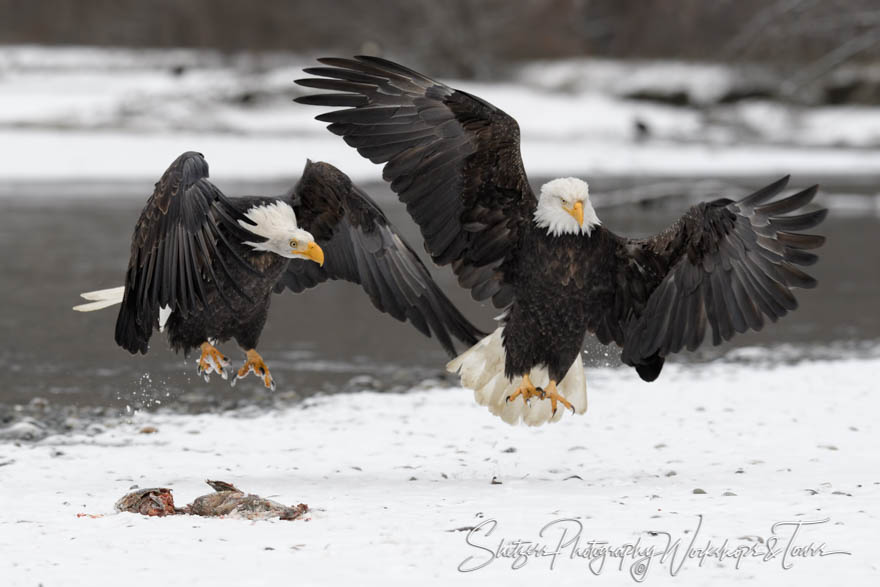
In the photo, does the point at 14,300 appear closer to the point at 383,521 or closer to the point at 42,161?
the point at 383,521

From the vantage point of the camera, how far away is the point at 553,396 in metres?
5.30

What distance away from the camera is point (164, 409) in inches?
254

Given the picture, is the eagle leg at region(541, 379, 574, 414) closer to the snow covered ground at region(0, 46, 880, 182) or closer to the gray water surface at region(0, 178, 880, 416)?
the gray water surface at region(0, 178, 880, 416)

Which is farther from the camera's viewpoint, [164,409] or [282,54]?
[282,54]

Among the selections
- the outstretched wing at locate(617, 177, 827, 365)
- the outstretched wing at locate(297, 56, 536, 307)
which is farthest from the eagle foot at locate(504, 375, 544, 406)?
the outstretched wing at locate(297, 56, 536, 307)

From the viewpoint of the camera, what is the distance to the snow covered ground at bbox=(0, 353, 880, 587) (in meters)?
3.73

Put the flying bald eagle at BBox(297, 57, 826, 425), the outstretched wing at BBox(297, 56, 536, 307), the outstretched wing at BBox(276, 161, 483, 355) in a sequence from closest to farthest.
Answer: the flying bald eagle at BBox(297, 57, 826, 425) → the outstretched wing at BBox(297, 56, 536, 307) → the outstretched wing at BBox(276, 161, 483, 355)

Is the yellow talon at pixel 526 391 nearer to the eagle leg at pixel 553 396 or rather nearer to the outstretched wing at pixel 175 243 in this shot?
the eagle leg at pixel 553 396

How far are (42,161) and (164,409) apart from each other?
16.3 metres

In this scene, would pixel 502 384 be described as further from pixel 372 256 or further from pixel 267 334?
pixel 267 334

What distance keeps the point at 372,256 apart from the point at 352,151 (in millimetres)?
15913

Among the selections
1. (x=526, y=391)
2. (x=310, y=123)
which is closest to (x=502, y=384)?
(x=526, y=391)

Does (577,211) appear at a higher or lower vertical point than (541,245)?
higher

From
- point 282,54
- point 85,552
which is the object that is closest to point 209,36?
point 282,54
